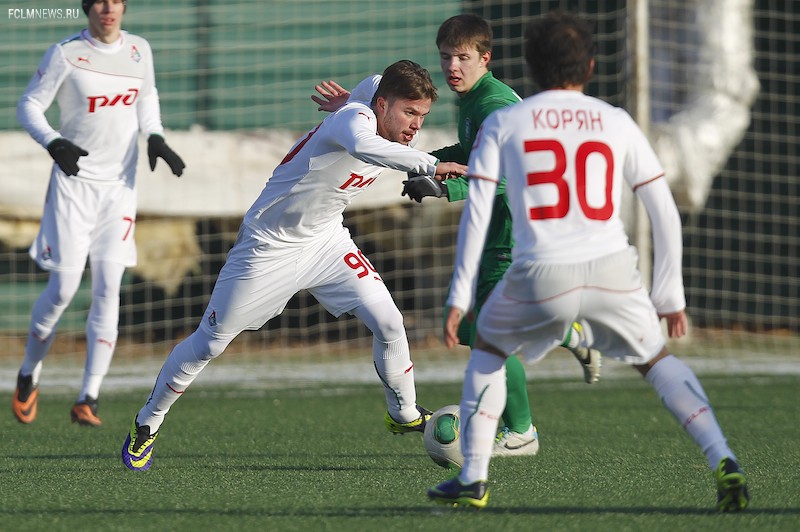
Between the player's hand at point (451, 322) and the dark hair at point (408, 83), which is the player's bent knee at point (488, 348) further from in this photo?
the dark hair at point (408, 83)

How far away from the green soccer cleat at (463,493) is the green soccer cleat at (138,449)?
1.65 metres

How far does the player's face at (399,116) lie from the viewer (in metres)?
4.86

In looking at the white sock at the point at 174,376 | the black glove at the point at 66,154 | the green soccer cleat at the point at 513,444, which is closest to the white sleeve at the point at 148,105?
the black glove at the point at 66,154

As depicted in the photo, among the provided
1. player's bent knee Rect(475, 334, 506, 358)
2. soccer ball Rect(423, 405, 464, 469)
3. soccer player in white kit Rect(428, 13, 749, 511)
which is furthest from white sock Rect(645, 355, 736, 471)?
soccer ball Rect(423, 405, 464, 469)

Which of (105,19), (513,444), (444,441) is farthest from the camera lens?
(105,19)

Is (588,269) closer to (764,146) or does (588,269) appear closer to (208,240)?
(208,240)

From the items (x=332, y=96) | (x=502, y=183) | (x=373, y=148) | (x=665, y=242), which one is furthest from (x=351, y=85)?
(x=665, y=242)

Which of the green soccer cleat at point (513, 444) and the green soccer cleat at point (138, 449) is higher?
the green soccer cleat at point (138, 449)

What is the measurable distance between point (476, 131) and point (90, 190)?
2492 mm

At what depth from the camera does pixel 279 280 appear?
17.0 ft

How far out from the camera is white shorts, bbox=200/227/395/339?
511cm

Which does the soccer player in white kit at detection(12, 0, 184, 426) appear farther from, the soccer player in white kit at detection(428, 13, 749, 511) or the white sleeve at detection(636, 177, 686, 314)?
the white sleeve at detection(636, 177, 686, 314)

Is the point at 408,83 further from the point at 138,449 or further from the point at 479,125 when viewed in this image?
the point at 138,449

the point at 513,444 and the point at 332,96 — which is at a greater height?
the point at 332,96
